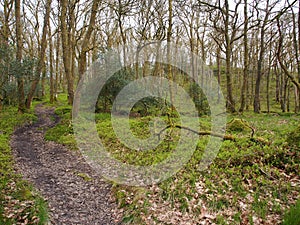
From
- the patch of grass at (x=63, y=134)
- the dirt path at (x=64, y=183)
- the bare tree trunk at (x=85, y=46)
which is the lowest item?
the dirt path at (x=64, y=183)

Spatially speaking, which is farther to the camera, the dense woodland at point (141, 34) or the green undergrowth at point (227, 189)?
the dense woodland at point (141, 34)

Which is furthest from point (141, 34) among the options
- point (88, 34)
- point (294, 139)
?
point (294, 139)

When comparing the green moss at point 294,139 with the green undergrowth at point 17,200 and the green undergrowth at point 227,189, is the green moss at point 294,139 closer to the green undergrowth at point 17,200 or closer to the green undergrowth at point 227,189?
the green undergrowth at point 227,189

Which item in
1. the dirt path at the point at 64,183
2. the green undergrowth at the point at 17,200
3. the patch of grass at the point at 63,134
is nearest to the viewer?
the green undergrowth at the point at 17,200

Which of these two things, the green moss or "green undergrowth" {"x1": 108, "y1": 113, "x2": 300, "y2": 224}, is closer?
"green undergrowth" {"x1": 108, "y1": 113, "x2": 300, "y2": 224}

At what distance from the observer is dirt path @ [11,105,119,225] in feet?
14.9

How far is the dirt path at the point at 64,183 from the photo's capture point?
455 centimetres

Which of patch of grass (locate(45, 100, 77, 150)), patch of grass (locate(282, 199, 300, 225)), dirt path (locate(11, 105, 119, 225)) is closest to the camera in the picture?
patch of grass (locate(282, 199, 300, 225))

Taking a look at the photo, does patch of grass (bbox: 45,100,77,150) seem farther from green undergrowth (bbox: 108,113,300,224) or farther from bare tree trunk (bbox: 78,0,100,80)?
green undergrowth (bbox: 108,113,300,224)

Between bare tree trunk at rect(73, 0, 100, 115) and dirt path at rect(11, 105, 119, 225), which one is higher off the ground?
bare tree trunk at rect(73, 0, 100, 115)

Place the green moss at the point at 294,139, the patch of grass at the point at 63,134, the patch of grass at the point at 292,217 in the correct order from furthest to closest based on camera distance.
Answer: the patch of grass at the point at 63,134
the green moss at the point at 294,139
the patch of grass at the point at 292,217

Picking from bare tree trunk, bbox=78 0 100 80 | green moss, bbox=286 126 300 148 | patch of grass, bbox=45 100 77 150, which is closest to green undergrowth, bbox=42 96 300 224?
green moss, bbox=286 126 300 148

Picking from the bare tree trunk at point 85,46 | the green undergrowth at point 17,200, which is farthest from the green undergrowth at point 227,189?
the bare tree trunk at point 85,46

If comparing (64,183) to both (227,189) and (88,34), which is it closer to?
(227,189)
